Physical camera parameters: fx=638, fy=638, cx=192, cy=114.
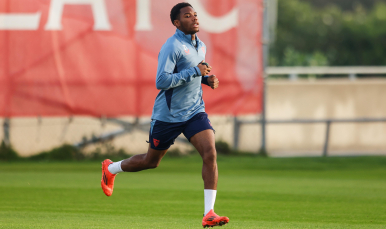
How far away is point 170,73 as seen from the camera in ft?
21.2

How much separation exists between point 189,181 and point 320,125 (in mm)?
5309

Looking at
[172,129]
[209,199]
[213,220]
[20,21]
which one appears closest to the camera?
[213,220]

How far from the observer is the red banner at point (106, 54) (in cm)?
1301

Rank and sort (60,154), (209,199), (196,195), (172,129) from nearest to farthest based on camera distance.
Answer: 1. (209,199)
2. (172,129)
3. (196,195)
4. (60,154)

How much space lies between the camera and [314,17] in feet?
191

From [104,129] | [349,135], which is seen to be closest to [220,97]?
[104,129]

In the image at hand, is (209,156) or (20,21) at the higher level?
(20,21)

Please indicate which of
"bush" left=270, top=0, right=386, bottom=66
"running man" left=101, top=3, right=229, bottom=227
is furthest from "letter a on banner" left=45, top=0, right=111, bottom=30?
"bush" left=270, top=0, right=386, bottom=66

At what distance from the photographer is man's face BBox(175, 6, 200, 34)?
21.8 feet

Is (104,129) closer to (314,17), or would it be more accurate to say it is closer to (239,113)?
(239,113)

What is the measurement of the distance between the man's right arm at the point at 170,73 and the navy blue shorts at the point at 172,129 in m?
0.45

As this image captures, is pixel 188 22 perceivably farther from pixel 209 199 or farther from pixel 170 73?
pixel 209 199

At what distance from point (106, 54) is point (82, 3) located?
117 centimetres

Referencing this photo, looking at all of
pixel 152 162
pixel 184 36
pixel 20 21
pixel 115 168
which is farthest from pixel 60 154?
pixel 184 36
